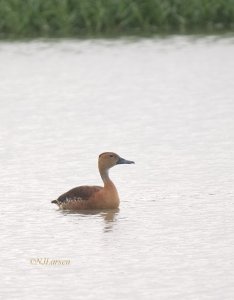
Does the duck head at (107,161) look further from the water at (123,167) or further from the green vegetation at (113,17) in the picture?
the green vegetation at (113,17)

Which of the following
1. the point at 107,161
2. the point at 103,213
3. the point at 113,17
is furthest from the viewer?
the point at 113,17

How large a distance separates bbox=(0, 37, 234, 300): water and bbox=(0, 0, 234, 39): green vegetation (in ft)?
6.44

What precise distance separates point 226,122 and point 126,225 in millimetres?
6617

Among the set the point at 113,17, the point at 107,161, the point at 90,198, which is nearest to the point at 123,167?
the point at 107,161

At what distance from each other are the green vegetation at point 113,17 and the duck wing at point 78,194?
1732 centimetres

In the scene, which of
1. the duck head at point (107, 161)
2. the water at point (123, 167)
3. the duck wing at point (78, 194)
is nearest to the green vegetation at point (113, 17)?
the water at point (123, 167)

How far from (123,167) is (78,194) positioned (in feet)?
9.24

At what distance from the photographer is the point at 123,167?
17.0m

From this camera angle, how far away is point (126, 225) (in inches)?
525

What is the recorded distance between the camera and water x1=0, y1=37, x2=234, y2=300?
11273mm

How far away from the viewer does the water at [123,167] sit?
11273 mm

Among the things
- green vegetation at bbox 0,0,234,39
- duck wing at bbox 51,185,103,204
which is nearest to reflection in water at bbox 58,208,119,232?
duck wing at bbox 51,185,103,204

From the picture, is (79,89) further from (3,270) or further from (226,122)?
(3,270)

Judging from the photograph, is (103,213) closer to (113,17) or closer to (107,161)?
(107,161)
